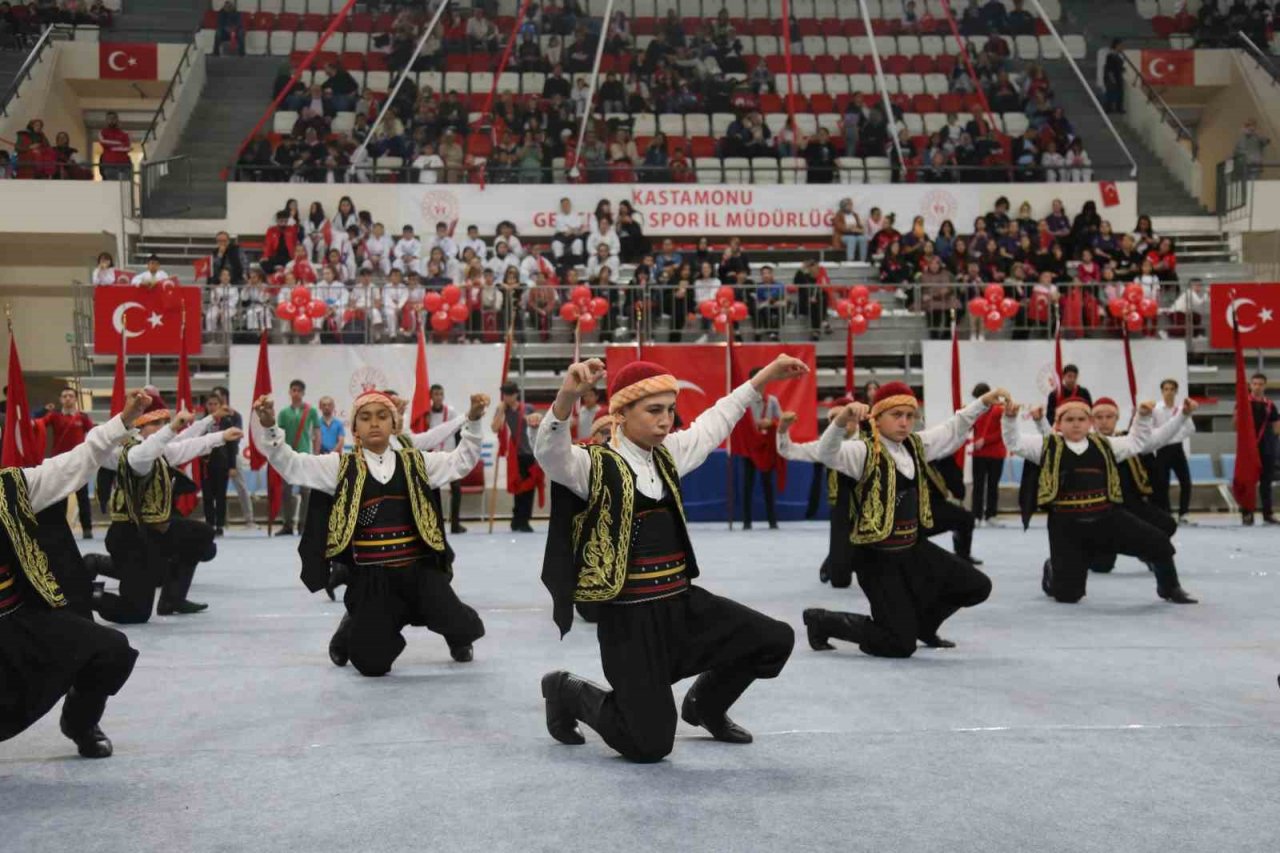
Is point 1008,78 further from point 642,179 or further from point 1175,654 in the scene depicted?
point 1175,654

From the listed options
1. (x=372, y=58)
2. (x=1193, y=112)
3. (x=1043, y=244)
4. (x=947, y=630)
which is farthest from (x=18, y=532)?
(x=1193, y=112)

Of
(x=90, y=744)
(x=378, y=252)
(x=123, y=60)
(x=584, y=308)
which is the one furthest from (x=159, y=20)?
(x=90, y=744)

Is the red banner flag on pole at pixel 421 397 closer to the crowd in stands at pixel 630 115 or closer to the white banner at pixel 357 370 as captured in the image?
the white banner at pixel 357 370

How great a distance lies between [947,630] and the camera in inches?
340

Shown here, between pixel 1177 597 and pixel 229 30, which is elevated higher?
pixel 229 30

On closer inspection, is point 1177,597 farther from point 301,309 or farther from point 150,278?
point 150,278

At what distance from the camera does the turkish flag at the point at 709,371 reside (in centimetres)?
1741

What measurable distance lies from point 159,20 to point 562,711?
25462mm

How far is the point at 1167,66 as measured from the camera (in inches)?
1064

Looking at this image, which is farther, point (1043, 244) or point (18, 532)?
point (1043, 244)

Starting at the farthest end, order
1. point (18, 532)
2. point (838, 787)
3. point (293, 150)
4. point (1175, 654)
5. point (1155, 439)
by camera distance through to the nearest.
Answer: point (293, 150) < point (1155, 439) < point (1175, 654) < point (18, 532) < point (838, 787)

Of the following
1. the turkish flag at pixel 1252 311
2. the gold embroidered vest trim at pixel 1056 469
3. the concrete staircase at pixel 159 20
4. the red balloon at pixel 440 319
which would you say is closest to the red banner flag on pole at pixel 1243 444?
the gold embroidered vest trim at pixel 1056 469

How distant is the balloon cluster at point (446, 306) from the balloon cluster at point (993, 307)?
6.36 meters

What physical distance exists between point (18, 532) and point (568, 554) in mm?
2003
